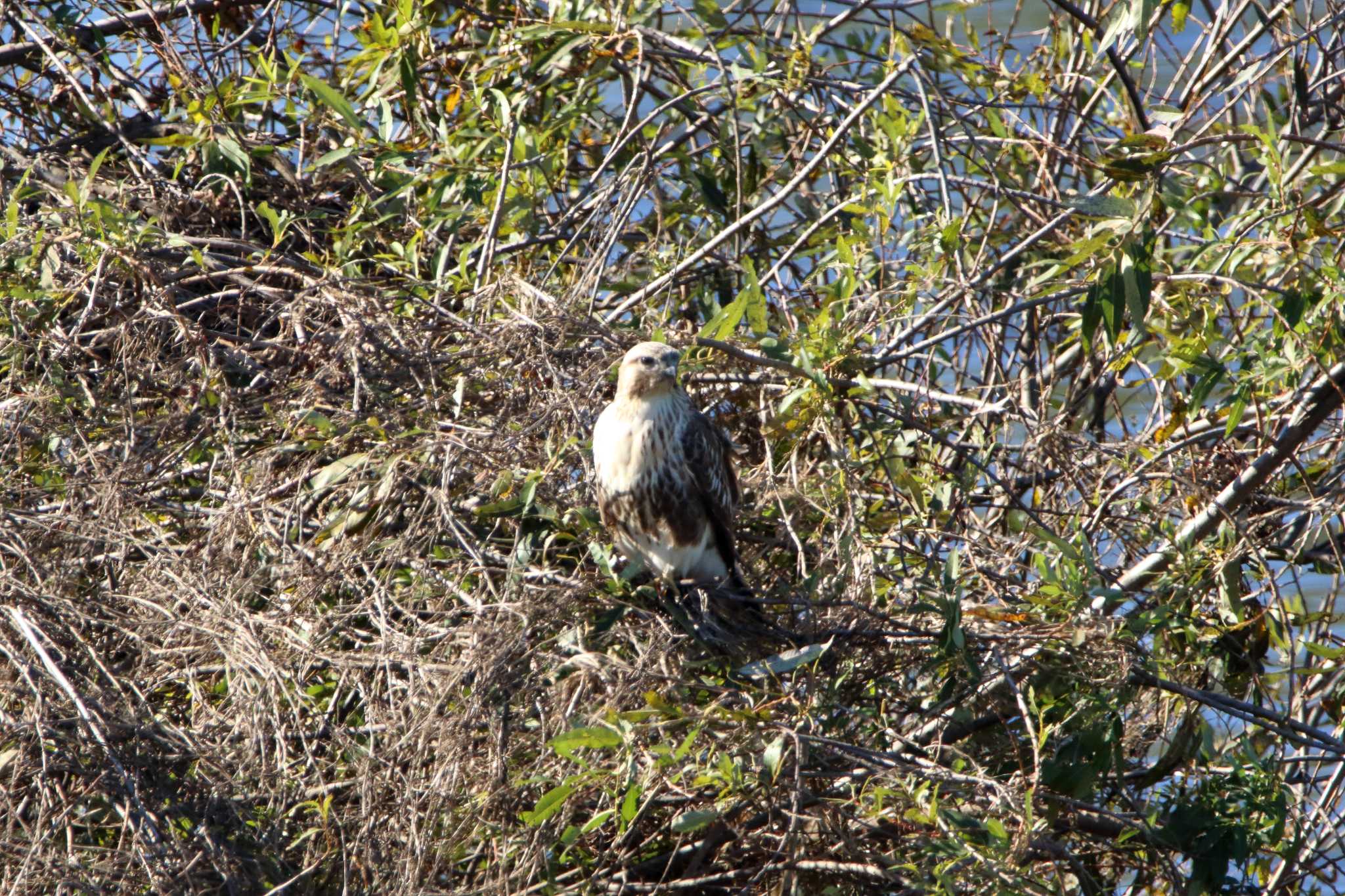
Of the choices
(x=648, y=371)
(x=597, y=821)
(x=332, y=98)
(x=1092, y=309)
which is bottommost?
(x=597, y=821)

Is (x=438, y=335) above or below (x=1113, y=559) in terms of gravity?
above

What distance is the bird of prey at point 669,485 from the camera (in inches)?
167

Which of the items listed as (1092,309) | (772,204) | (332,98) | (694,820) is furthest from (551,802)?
(332,98)

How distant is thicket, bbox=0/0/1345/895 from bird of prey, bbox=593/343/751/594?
0.13 metres

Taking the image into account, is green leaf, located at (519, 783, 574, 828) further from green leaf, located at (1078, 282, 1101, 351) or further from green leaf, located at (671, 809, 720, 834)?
green leaf, located at (1078, 282, 1101, 351)

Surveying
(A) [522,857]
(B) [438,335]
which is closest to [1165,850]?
(A) [522,857]

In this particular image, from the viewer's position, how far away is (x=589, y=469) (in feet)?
13.4

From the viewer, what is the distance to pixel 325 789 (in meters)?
3.25

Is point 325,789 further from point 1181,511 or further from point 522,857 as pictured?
point 1181,511

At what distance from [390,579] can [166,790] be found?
29.5 inches

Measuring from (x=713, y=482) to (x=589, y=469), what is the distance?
0.40 meters

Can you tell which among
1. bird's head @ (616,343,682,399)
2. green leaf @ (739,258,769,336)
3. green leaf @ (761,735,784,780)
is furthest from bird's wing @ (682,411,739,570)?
green leaf @ (761,735,784,780)

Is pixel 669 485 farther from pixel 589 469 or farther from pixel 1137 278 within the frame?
pixel 1137 278

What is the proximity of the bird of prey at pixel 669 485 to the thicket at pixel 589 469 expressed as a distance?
0.41ft
